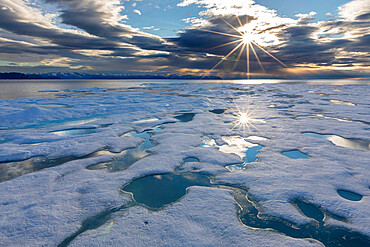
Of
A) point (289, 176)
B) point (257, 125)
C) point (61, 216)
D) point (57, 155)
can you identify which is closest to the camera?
point (61, 216)

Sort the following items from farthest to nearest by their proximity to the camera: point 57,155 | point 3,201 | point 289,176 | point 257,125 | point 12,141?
point 257,125, point 12,141, point 57,155, point 289,176, point 3,201

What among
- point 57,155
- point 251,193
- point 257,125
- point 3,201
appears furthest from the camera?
point 257,125

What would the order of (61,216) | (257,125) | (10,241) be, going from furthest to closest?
(257,125) → (61,216) → (10,241)

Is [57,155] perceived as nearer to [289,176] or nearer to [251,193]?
[251,193]

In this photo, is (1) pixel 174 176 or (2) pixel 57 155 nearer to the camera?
(1) pixel 174 176

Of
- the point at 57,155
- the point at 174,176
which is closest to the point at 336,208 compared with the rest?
the point at 174,176

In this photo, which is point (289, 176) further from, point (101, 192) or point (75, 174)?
point (75, 174)

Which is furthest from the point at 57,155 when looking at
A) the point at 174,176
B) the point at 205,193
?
the point at 205,193

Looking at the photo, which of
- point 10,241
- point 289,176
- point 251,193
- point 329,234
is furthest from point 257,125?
point 10,241

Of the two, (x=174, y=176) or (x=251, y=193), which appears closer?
(x=251, y=193)
